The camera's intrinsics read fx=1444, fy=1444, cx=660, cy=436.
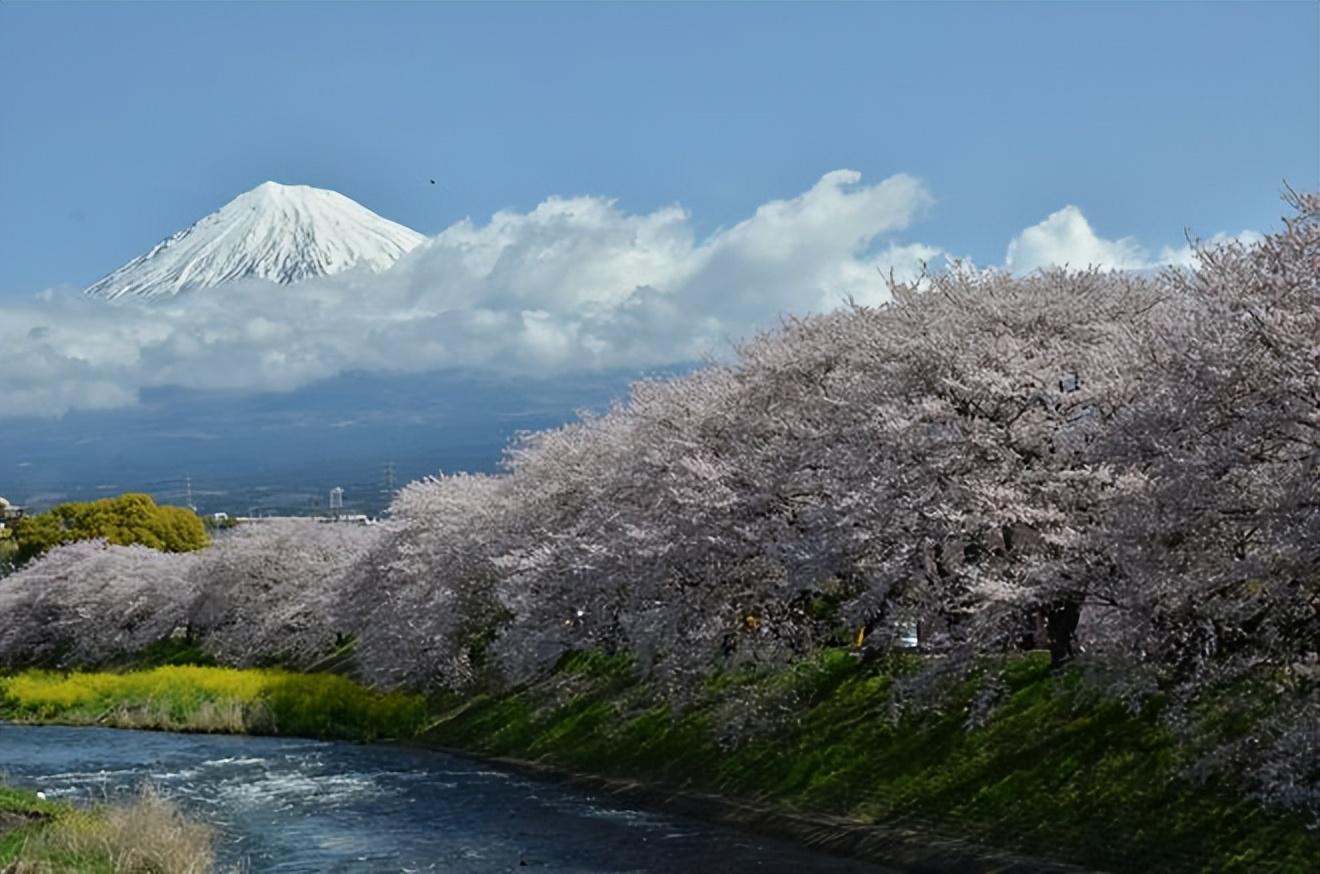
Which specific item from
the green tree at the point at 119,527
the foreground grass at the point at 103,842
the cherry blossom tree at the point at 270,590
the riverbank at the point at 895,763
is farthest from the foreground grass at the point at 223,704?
the green tree at the point at 119,527

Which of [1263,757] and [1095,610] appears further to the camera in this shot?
[1095,610]

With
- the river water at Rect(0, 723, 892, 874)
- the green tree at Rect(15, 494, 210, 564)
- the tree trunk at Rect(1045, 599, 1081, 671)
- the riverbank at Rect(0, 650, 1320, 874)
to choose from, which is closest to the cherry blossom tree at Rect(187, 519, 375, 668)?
the river water at Rect(0, 723, 892, 874)

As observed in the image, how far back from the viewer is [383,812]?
3244 centimetres

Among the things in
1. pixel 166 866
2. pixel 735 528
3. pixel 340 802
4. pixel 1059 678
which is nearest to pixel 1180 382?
pixel 1059 678

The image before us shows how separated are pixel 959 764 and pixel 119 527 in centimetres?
7520

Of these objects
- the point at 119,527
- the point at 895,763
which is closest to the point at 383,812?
the point at 895,763

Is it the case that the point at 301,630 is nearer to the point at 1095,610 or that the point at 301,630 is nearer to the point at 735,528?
the point at 735,528

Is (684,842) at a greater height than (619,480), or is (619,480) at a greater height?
(619,480)

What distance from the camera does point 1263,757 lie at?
20.0 meters

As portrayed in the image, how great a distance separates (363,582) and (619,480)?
20164 millimetres

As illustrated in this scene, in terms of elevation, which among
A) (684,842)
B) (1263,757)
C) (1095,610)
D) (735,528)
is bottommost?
(684,842)

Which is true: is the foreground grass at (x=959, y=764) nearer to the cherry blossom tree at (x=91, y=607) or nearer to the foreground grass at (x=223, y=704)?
the foreground grass at (x=223, y=704)

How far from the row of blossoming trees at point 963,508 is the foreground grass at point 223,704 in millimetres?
1938

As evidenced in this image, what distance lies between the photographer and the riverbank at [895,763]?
72.3 ft
